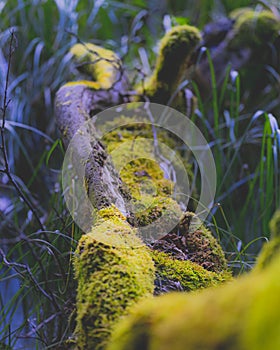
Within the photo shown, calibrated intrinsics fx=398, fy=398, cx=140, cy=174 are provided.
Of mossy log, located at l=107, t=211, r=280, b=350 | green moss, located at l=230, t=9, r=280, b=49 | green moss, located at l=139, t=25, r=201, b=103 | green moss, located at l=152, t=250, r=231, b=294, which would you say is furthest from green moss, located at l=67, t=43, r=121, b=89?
mossy log, located at l=107, t=211, r=280, b=350

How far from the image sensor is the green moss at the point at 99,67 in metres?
1.61

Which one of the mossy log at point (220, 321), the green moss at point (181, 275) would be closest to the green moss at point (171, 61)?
the green moss at point (181, 275)

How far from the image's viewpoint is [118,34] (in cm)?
269

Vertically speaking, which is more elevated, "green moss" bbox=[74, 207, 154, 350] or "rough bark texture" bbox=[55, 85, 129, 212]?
"rough bark texture" bbox=[55, 85, 129, 212]

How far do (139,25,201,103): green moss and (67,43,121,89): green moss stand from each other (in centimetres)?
14

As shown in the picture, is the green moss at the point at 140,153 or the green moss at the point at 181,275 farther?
the green moss at the point at 140,153

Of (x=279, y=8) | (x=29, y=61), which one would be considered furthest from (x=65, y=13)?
(x=279, y=8)

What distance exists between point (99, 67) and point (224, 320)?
1529mm

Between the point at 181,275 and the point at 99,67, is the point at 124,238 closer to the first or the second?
the point at 181,275

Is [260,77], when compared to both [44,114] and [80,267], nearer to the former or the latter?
[44,114]

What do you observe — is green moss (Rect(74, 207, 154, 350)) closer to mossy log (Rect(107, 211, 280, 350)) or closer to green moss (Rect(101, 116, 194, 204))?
mossy log (Rect(107, 211, 280, 350))

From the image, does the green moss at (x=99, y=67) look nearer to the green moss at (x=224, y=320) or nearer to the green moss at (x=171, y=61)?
the green moss at (x=171, y=61)

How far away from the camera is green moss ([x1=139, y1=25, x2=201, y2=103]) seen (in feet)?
4.99

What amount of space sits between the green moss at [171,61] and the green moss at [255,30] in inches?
21.5
